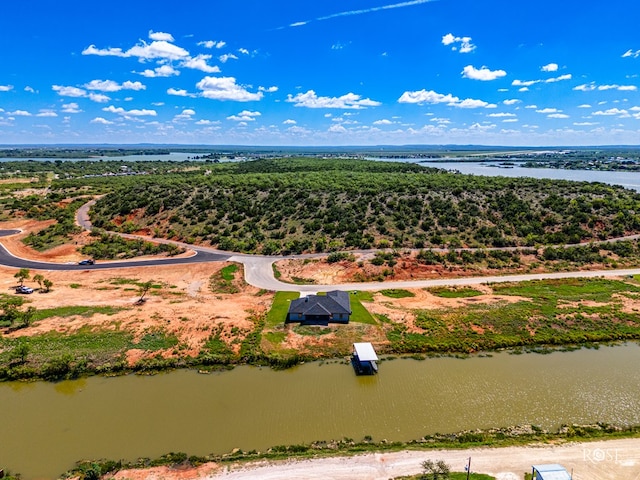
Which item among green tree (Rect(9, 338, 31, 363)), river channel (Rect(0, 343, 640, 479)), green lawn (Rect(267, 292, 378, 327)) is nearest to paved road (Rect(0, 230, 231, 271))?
green lawn (Rect(267, 292, 378, 327))

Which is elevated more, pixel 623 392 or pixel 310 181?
pixel 310 181

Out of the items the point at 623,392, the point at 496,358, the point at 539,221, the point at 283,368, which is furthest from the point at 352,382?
the point at 539,221

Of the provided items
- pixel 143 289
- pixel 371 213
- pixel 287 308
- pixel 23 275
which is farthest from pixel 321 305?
pixel 23 275

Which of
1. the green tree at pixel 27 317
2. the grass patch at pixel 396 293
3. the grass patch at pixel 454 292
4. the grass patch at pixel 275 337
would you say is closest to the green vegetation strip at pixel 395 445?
the grass patch at pixel 275 337

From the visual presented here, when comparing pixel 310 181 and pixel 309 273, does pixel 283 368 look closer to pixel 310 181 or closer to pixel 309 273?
pixel 309 273

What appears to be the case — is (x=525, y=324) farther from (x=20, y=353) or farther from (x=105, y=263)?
(x=105, y=263)

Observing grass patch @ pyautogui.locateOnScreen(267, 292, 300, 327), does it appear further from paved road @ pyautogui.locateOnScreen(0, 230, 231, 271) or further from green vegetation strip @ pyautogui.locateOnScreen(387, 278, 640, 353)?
paved road @ pyautogui.locateOnScreen(0, 230, 231, 271)

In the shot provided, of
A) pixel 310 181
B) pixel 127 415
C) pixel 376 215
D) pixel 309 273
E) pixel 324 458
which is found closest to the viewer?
pixel 324 458
